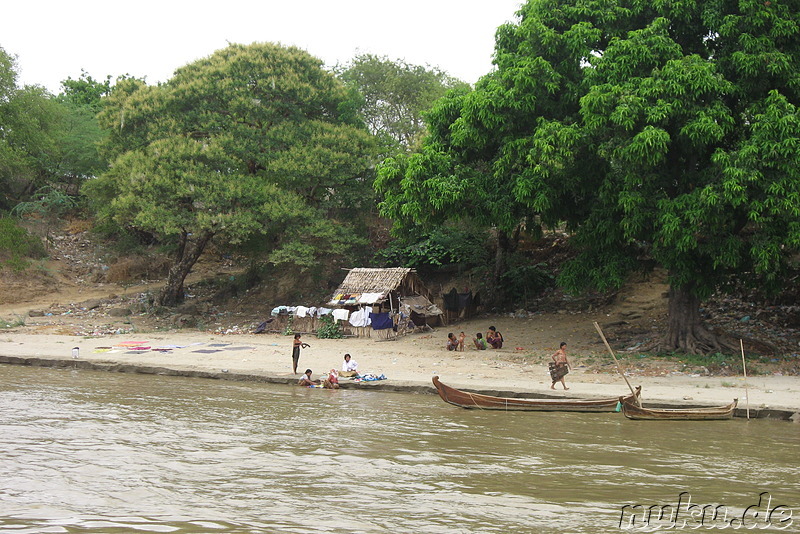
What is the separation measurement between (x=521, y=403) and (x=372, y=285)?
11410mm

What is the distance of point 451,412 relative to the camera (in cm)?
1255

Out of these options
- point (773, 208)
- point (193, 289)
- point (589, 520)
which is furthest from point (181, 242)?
point (589, 520)

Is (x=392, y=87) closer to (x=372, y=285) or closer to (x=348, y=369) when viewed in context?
(x=372, y=285)

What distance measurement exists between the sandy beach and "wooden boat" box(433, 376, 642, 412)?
37.5 inches

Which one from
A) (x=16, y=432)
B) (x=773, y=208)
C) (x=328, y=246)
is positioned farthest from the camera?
(x=328, y=246)

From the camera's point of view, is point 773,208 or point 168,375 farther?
point 168,375

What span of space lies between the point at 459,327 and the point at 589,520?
16.7m

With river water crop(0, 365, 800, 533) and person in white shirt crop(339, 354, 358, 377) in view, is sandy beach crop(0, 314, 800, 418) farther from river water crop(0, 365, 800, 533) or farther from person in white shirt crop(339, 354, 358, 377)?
river water crop(0, 365, 800, 533)

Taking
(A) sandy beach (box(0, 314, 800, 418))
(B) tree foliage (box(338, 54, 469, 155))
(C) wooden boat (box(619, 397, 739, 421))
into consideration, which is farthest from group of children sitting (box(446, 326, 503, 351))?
(B) tree foliage (box(338, 54, 469, 155))

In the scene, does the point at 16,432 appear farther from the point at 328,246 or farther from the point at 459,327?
the point at 328,246

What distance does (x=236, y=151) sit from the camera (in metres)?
25.9

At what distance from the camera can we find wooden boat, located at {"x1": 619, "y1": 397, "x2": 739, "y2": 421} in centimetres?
1140

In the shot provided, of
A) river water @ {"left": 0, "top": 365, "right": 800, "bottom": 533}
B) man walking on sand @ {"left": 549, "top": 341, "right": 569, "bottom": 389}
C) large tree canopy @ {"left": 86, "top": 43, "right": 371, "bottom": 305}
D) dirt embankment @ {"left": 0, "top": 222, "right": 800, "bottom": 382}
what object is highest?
large tree canopy @ {"left": 86, "top": 43, "right": 371, "bottom": 305}

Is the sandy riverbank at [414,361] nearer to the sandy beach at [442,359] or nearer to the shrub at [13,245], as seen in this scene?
the sandy beach at [442,359]
